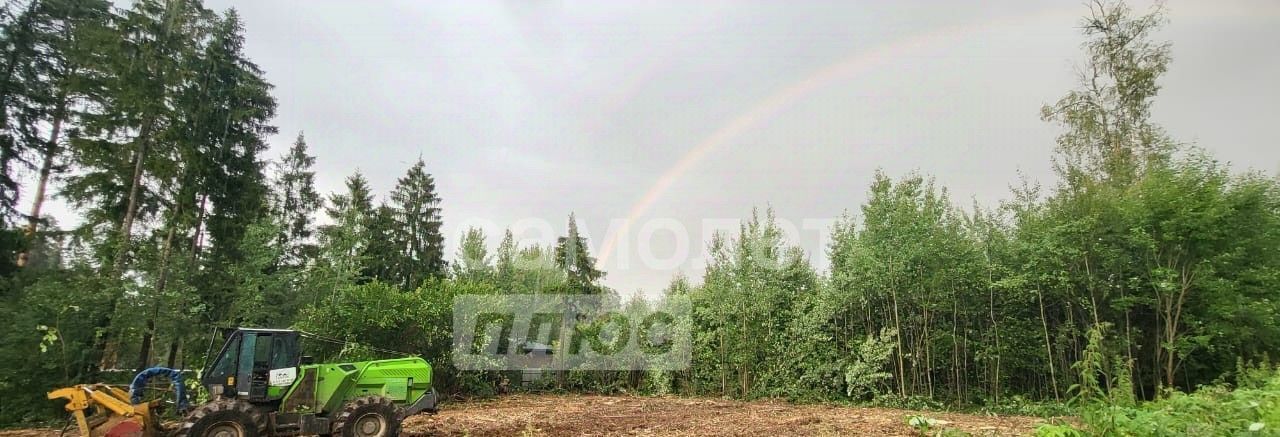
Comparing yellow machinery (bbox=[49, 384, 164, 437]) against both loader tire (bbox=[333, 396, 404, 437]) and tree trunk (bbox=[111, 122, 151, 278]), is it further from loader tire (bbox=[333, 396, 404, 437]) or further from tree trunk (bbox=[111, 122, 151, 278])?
tree trunk (bbox=[111, 122, 151, 278])

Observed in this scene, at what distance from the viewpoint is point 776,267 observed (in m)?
13.3

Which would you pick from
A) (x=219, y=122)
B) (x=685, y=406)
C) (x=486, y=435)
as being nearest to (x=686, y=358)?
(x=685, y=406)

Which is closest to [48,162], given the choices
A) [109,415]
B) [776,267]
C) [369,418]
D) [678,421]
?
[109,415]

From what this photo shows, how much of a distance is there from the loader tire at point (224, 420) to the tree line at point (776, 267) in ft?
18.6

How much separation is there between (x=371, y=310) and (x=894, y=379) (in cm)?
1149

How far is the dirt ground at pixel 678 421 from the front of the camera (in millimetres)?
7594

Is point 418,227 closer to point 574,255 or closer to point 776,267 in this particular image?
point 574,255

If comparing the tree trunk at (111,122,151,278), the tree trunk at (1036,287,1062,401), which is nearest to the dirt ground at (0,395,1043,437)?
the tree trunk at (1036,287,1062,401)

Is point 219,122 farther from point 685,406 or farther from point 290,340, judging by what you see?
point 685,406

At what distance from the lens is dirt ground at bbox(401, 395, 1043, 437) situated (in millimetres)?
7582

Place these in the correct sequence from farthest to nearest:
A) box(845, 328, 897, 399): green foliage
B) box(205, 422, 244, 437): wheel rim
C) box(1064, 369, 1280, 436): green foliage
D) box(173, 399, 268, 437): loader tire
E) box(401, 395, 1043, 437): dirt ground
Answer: box(845, 328, 897, 399): green foliage → box(401, 395, 1043, 437): dirt ground → box(205, 422, 244, 437): wheel rim → box(173, 399, 268, 437): loader tire → box(1064, 369, 1280, 436): green foliage

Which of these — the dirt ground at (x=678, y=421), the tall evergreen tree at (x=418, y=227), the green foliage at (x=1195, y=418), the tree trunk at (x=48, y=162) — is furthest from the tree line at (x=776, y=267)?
the tall evergreen tree at (x=418, y=227)

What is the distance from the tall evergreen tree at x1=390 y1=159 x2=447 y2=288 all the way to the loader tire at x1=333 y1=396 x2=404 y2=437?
20.4 m

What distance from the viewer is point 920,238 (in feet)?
36.8
